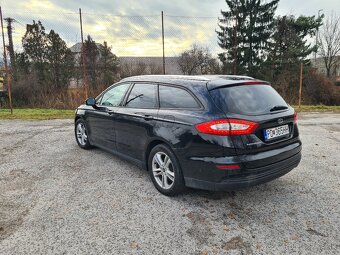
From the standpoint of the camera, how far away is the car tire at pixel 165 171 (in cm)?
306

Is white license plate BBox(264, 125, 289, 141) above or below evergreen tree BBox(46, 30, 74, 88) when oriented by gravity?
below

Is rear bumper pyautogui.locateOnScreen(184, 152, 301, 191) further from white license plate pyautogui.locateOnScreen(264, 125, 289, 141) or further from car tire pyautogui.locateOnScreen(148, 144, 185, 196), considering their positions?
white license plate pyautogui.locateOnScreen(264, 125, 289, 141)

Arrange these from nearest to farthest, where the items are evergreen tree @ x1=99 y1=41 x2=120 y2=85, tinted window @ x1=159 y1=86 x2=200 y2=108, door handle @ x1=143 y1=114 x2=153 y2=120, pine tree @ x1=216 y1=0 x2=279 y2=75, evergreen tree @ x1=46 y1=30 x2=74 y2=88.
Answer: tinted window @ x1=159 y1=86 x2=200 y2=108
door handle @ x1=143 y1=114 x2=153 y2=120
evergreen tree @ x1=99 y1=41 x2=120 y2=85
evergreen tree @ x1=46 y1=30 x2=74 y2=88
pine tree @ x1=216 y1=0 x2=279 y2=75

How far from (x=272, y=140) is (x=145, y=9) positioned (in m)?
11.4

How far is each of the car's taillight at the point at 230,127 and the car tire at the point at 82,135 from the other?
11.1 feet

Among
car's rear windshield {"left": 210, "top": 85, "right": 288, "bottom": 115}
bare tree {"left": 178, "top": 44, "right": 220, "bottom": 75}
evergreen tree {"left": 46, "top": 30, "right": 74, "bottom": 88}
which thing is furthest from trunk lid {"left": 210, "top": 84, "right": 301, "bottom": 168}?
bare tree {"left": 178, "top": 44, "right": 220, "bottom": 75}

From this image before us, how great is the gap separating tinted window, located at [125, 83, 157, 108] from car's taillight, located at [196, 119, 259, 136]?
41.9 inches

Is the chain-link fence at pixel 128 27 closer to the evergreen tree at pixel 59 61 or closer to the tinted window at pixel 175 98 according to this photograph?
the evergreen tree at pixel 59 61

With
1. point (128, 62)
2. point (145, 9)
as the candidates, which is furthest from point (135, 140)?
point (128, 62)

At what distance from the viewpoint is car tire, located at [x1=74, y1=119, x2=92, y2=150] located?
5.32 meters

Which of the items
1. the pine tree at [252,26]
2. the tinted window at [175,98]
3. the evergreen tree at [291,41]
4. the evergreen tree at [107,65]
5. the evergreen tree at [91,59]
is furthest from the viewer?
the pine tree at [252,26]

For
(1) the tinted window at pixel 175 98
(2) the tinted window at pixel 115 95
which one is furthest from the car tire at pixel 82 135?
(1) the tinted window at pixel 175 98

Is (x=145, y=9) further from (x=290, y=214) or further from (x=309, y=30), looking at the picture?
(x=309, y=30)

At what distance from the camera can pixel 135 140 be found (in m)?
3.72
